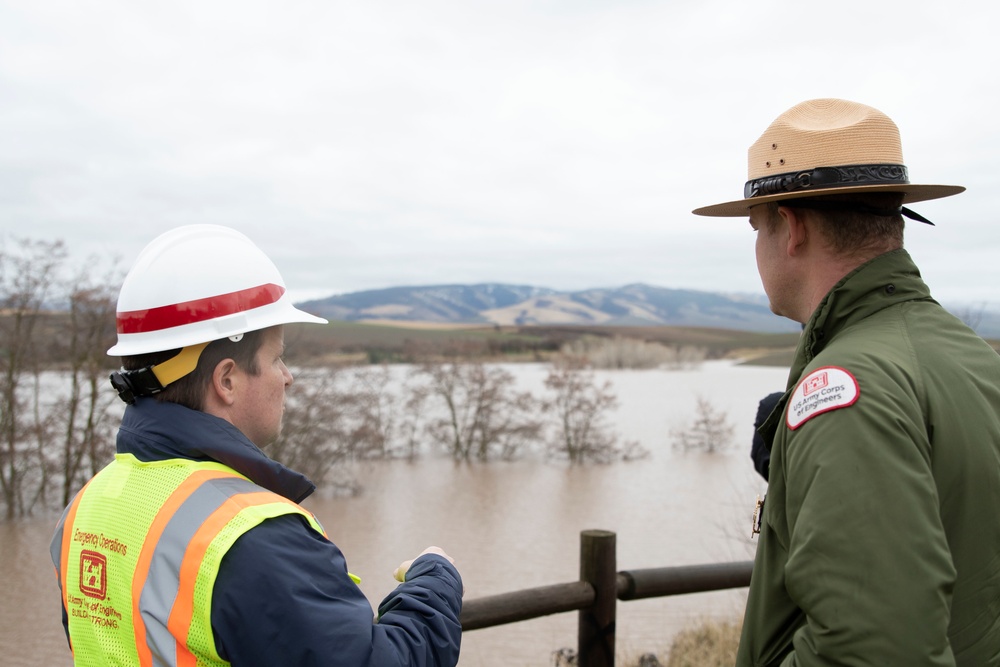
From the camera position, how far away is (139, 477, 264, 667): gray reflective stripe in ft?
4.66

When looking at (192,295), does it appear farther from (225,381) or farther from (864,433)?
(864,433)

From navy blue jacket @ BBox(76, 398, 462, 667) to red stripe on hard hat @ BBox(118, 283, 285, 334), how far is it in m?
0.18

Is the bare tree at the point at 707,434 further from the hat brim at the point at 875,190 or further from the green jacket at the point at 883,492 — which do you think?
the green jacket at the point at 883,492

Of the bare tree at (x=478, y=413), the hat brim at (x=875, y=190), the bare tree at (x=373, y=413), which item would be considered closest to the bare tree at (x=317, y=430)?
the bare tree at (x=373, y=413)

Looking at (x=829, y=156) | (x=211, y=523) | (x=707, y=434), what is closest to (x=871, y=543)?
(x=829, y=156)

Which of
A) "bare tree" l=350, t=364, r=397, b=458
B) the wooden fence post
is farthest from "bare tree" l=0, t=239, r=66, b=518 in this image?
the wooden fence post

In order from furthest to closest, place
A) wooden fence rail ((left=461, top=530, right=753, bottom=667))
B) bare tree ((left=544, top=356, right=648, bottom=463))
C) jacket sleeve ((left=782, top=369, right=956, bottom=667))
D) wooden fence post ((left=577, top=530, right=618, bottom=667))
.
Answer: bare tree ((left=544, top=356, right=648, bottom=463)) → wooden fence post ((left=577, top=530, right=618, bottom=667)) → wooden fence rail ((left=461, top=530, right=753, bottom=667)) → jacket sleeve ((left=782, top=369, right=956, bottom=667))

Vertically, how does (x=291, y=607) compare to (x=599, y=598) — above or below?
above

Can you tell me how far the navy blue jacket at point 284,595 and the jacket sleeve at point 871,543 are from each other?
796 mm

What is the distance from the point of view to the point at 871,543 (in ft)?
4.20

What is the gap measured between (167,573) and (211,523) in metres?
0.13

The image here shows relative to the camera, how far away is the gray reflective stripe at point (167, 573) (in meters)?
1.42

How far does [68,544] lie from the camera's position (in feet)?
5.47

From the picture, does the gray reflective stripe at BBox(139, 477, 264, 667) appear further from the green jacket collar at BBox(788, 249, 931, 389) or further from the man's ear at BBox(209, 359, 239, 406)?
the green jacket collar at BBox(788, 249, 931, 389)
